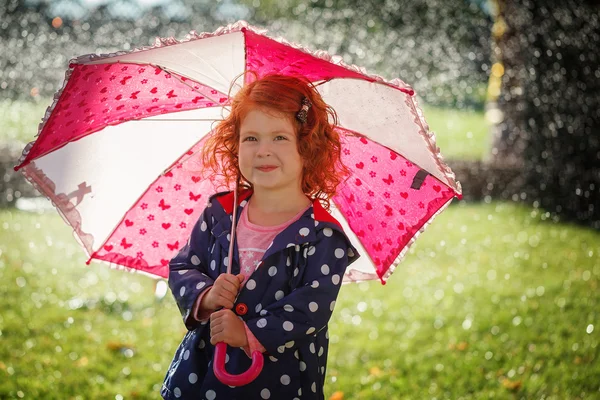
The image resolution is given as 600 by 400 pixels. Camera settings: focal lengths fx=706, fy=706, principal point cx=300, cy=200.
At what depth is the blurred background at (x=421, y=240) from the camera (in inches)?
137

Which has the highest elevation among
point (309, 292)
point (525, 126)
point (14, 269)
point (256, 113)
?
point (525, 126)

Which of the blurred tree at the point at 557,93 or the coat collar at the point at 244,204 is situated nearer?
the coat collar at the point at 244,204

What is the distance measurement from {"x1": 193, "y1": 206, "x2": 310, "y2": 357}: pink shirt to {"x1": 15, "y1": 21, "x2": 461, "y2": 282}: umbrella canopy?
33 cm

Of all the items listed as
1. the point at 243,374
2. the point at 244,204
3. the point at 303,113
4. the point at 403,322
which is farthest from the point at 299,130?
the point at 403,322

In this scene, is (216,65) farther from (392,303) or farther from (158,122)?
(392,303)

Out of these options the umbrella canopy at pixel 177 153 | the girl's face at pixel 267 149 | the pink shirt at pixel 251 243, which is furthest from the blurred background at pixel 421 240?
the girl's face at pixel 267 149

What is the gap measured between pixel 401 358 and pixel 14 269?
2.70 meters

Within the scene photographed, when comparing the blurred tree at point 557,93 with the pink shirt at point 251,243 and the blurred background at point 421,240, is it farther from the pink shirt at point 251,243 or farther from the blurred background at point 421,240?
the pink shirt at point 251,243

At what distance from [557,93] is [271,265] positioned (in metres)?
3.52

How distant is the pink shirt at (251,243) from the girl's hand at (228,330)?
0.35ft

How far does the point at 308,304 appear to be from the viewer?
5.64ft

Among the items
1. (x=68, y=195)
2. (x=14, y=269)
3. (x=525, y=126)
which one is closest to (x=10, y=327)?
(x=14, y=269)

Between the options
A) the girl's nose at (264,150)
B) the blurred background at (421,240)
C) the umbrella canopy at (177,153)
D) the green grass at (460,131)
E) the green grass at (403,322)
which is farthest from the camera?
the green grass at (460,131)

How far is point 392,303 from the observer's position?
14.8 ft
